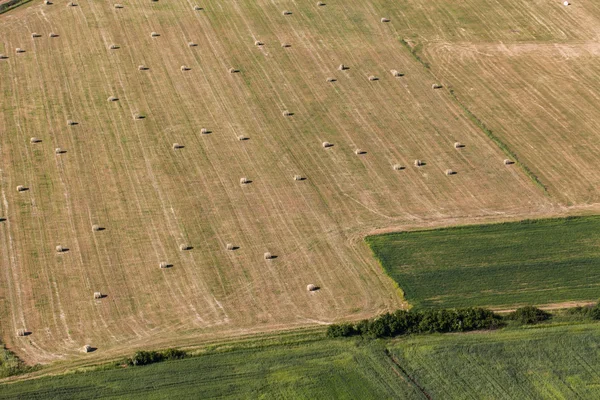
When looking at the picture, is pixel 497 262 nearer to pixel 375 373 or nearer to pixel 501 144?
pixel 375 373

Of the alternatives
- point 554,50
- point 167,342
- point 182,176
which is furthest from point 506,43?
point 167,342

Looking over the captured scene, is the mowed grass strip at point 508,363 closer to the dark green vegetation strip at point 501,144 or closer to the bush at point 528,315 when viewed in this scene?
the bush at point 528,315

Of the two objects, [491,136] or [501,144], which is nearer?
[501,144]

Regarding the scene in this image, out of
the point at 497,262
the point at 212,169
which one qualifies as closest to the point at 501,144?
the point at 497,262

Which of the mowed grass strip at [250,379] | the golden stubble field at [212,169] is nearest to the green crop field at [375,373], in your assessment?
the mowed grass strip at [250,379]

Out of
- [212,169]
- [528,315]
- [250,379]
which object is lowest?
[212,169]

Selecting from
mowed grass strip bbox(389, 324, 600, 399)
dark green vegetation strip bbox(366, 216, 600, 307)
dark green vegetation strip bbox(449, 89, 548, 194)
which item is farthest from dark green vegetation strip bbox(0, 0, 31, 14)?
mowed grass strip bbox(389, 324, 600, 399)

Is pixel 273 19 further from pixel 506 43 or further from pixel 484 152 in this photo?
pixel 484 152

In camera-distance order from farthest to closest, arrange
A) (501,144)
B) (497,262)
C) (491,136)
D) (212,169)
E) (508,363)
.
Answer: (491,136), (501,144), (212,169), (497,262), (508,363)
